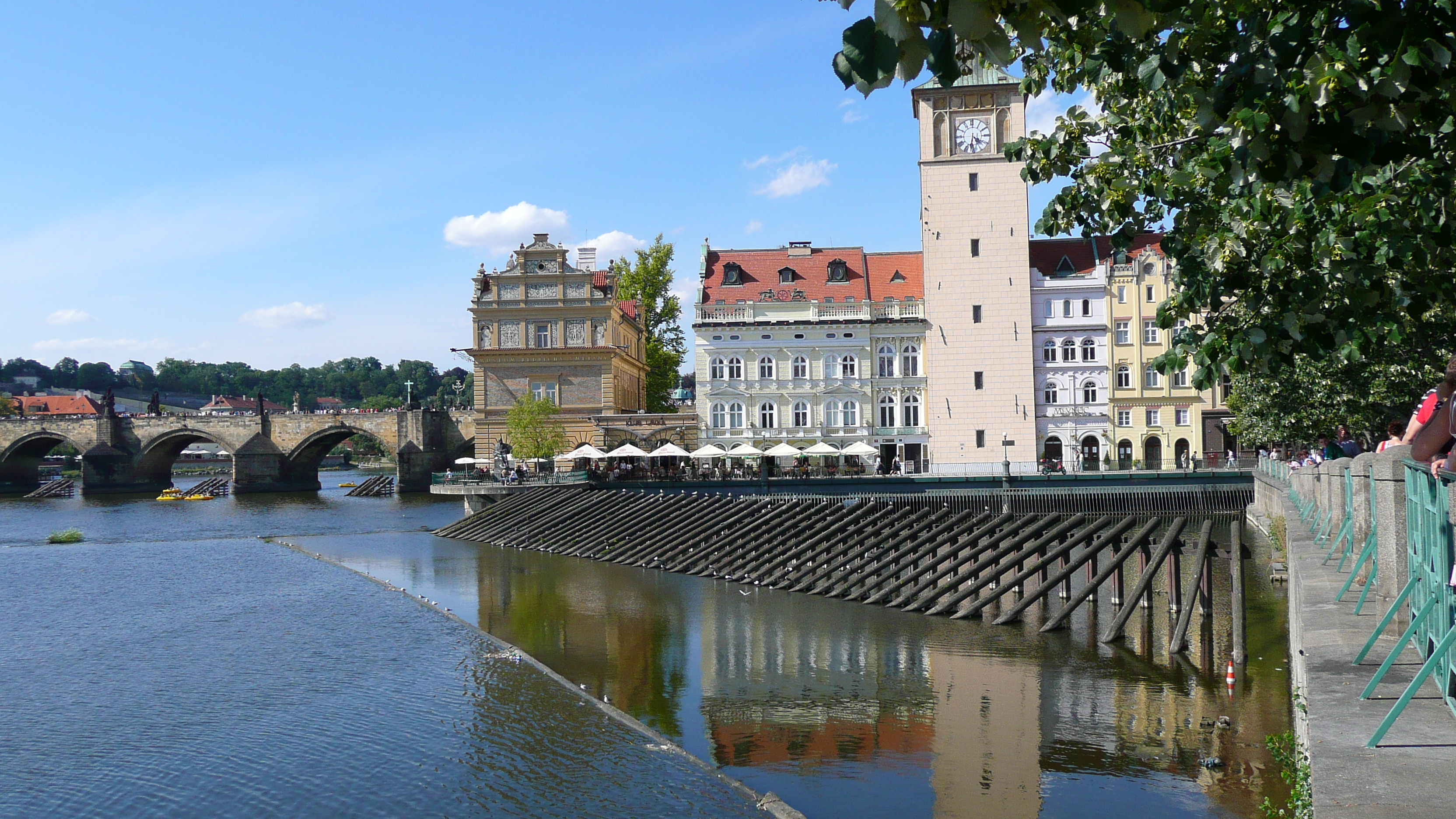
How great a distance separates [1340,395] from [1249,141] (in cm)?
3075

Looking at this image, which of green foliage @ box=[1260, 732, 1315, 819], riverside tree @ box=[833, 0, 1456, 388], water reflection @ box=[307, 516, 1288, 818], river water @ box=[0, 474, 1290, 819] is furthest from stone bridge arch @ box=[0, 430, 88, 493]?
riverside tree @ box=[833, 0, 1456, 388]

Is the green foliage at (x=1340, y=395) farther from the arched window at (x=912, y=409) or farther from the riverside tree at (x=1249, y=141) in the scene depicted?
Answer: the arched window at (x=912, y=409)

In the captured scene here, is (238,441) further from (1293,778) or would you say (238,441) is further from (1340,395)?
(1293,778)

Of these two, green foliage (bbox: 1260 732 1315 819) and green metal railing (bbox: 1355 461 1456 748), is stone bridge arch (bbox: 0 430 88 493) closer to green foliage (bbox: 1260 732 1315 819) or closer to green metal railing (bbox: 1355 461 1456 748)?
green foliage (bbox: 1260 732 1315 819)

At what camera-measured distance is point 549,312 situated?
212 feet

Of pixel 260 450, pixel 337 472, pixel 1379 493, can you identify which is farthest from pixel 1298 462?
pixel 337 472

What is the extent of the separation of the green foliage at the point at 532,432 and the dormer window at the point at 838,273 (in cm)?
1720

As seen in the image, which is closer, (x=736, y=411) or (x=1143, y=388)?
(x=1143, y=388)

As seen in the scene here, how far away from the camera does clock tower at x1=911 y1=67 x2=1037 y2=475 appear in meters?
55.6

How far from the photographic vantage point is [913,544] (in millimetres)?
28172


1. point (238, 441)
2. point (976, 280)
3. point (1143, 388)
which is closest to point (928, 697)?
point (976, 280)

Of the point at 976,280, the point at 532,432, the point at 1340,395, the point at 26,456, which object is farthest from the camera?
the point at 26,456

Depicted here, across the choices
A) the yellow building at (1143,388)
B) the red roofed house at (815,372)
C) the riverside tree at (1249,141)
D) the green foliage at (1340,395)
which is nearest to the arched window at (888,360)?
the red roofed house at (815,372)

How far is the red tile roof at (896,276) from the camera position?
59.2 m
